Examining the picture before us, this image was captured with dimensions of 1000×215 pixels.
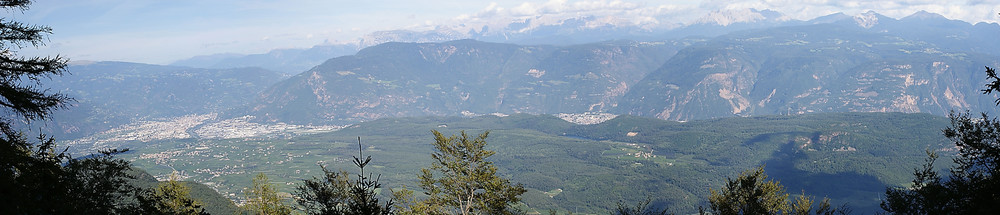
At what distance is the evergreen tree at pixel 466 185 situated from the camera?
73.9 feet

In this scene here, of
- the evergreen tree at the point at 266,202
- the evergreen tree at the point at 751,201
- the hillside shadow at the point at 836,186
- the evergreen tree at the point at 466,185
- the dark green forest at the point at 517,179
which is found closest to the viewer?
the dark green forest at the point at 517,179

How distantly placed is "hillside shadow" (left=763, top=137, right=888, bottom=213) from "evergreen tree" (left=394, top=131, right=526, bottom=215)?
428ft

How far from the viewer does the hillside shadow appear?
137125mm

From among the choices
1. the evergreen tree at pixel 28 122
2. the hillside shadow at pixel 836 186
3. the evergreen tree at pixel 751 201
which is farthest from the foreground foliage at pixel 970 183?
the hillside shadow at pixel 836 186

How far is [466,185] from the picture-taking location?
74.9 ft

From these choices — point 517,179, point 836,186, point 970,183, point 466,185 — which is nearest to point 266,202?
point 466,185

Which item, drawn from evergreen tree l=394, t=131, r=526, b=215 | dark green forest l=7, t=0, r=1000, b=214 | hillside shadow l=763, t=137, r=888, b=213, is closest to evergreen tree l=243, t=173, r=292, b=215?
dark green forest l=7, t=0, r=1000, b=214

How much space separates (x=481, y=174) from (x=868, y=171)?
176358 mm

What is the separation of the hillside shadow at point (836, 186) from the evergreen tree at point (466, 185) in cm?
13040

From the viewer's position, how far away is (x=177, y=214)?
23766mm

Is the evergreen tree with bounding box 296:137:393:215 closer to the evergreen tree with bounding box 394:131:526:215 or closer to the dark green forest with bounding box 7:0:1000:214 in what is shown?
the dark green forest with bounding box 7:0:1000:214

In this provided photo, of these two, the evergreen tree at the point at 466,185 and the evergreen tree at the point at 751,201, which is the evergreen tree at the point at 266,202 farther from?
the evergreen tree at the point at 751,201

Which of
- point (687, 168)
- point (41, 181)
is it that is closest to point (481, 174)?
point (41, 181)

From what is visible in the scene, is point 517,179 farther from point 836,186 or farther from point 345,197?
point 345,197
